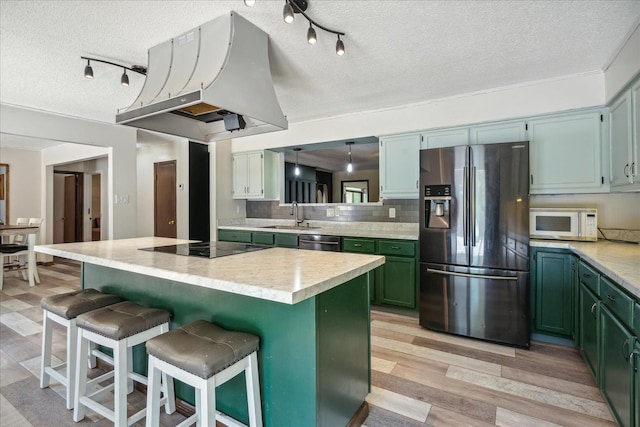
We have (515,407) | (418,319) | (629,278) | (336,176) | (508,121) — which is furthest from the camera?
(336,176)

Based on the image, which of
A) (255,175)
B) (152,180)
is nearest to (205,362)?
(255,175)

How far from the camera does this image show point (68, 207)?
7.56 m

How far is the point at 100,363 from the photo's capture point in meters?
2.47

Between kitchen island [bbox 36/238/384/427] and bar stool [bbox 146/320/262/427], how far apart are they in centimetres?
10

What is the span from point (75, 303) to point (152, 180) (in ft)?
15.2

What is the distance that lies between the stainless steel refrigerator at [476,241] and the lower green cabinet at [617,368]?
92cm

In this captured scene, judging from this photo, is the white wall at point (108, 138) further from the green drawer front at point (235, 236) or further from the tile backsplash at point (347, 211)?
the tile backsplash at point (347, 211)

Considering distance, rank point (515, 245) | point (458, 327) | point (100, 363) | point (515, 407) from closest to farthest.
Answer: point (515, 407)
point (100, 363)
point (515, 245)
point (458, 327)

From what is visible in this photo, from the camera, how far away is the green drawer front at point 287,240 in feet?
13.7

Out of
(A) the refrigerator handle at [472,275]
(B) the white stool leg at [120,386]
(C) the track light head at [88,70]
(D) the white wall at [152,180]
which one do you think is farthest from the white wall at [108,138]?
(A) the refrigerator handle at [472,275]

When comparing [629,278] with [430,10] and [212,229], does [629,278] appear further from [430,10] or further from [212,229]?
[212,229]

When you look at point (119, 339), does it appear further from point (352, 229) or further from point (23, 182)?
point (23, 182)

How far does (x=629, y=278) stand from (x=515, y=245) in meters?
1.30

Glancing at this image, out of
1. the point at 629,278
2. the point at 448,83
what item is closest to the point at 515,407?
the point at 629,278
